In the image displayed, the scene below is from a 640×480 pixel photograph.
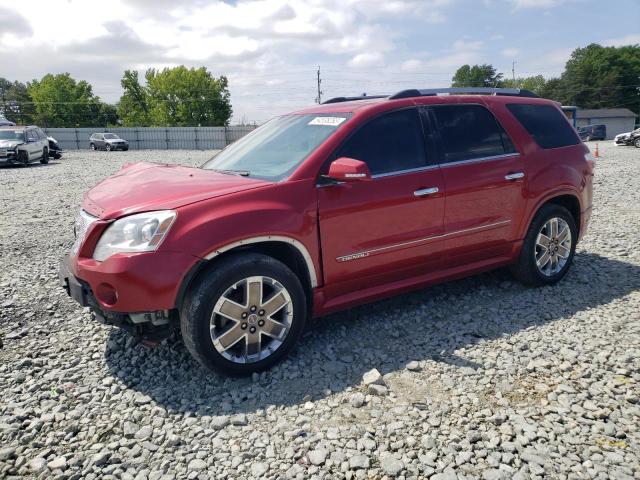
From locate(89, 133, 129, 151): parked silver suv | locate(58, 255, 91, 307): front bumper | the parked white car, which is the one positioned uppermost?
locate(89, 133, 129, 151): parked silver suv

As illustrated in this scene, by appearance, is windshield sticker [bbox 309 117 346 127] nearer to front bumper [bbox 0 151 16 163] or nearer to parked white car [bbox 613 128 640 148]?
front bumper [bbox 0 151 16 163]

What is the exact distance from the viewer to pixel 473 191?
423cm

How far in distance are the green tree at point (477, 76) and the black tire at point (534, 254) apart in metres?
101

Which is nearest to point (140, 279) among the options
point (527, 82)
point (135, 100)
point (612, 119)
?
point (612, 119)

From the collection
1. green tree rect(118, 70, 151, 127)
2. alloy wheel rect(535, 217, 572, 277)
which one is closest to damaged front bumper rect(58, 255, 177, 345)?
alloy wheel rect(535, 217, 572, 277)

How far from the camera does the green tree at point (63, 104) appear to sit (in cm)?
7969

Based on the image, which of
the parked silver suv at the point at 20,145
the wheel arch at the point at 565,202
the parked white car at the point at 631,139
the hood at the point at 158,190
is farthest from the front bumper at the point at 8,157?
the parked white car at the point at 631,139

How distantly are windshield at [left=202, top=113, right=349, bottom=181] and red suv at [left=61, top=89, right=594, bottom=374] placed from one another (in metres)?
0.02

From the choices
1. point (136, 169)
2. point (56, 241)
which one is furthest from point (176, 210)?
point (56, 241)

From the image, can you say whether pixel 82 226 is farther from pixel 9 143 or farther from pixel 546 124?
pixel 9 143

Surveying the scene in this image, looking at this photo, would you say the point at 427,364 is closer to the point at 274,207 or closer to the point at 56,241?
the point at 274,207

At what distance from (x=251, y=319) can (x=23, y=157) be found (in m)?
21.4

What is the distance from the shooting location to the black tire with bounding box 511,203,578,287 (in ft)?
15.6

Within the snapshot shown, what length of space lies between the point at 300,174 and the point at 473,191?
1.62 metres
